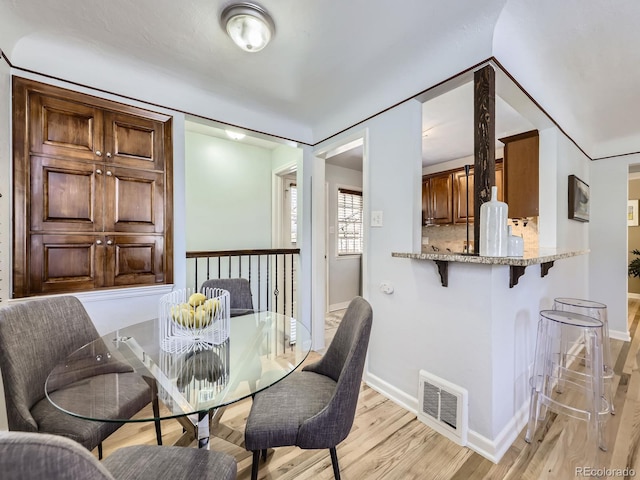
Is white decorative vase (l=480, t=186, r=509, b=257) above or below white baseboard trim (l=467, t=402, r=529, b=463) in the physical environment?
above

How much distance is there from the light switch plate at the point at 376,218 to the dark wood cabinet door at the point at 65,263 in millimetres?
1952

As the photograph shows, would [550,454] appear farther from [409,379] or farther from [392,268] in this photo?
[392,268]

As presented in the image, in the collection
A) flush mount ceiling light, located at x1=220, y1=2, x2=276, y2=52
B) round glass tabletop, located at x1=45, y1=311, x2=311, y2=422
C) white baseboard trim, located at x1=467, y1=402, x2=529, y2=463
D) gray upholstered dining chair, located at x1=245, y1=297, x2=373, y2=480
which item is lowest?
white baseboard trim, located at x1=467, y1=402, x2=529, y2=463

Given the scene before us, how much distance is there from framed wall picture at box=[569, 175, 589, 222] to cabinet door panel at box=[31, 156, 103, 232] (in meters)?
4.05

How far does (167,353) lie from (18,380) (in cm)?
54

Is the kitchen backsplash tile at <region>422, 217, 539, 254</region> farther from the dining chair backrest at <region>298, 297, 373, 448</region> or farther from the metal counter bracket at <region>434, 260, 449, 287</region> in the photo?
the dining chair backrest at <region>298, 297, 373, 448</region>

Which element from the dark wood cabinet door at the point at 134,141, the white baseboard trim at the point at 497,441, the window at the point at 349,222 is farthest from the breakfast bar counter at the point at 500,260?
the window at the point at 349,222

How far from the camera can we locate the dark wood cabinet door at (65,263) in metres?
1.69

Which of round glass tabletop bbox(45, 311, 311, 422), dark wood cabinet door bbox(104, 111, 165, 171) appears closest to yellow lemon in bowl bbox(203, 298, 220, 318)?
round glass tabletop bbox(45, 311, 311, 422)

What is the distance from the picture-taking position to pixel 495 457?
153 cm

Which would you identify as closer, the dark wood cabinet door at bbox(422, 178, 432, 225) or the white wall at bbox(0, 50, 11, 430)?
the white wall at bbox(0, 50, 11, 430)

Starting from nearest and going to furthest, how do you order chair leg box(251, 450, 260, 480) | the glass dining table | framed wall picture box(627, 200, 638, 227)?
the glass dining table, chair leg box(251, 450, 260, 480), framed wall picture box(627, 200, 638, 227)

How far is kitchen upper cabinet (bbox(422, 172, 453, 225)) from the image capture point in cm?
407

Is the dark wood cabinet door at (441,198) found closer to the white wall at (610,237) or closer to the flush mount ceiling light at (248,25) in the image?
the white wall at (610,237)
